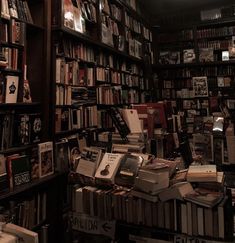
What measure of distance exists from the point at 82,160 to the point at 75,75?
127 centimetres

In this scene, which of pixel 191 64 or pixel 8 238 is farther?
pixel 191 64

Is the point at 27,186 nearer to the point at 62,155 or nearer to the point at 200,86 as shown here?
the point at 62,155

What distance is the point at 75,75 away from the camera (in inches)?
129

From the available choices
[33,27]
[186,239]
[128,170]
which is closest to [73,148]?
[128,170]

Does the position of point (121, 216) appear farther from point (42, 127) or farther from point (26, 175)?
point (42, 127)

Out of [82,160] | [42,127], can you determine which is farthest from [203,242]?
[42,127]

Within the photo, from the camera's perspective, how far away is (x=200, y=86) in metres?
5.91

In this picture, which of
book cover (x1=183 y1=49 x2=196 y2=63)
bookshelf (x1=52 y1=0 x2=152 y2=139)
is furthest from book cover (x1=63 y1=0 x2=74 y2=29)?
book cover (x1=183 y1=49 x2=196 y2=63)

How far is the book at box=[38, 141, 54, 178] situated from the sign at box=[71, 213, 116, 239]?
61 centimetres

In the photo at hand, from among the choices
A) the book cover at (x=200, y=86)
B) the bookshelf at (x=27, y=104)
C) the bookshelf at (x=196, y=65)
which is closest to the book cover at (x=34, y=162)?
the bookshelf at (x=27, y=104)

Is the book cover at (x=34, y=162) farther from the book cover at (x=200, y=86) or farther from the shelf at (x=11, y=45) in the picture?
the book cover at (x=200, y=86)

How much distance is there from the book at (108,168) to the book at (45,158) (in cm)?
67

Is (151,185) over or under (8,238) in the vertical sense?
over

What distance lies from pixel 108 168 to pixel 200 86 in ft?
13.9
